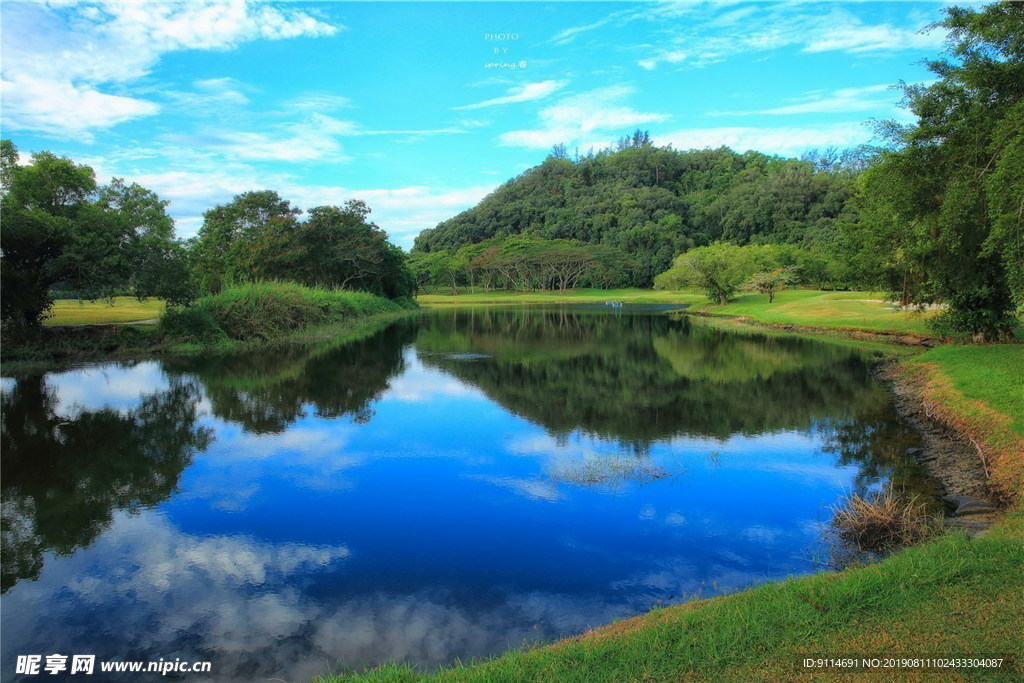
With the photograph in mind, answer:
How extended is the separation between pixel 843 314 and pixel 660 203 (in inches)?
3507

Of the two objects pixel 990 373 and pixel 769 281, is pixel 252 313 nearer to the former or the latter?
pixel 990 373

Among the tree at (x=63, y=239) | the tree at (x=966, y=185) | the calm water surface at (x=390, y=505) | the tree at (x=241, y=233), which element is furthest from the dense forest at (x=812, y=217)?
the tree at (x=241, y=233)

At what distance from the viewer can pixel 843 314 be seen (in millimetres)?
39906

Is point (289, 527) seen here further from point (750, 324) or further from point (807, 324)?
point (750, 324)

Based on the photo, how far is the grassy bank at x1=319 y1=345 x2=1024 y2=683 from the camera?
177 inches

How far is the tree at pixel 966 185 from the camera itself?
12.1 m

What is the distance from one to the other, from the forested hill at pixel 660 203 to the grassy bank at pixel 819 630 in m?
87.1

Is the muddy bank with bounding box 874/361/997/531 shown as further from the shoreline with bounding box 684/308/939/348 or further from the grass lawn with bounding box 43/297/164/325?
the grass lawn with bounding box 43/297/164/325

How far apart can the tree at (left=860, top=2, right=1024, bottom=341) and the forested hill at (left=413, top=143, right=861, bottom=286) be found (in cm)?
6767

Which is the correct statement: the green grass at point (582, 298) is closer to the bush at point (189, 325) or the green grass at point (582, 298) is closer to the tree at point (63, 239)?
the bush at point (189, 325)

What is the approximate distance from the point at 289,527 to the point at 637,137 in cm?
19461

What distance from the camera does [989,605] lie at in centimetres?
504

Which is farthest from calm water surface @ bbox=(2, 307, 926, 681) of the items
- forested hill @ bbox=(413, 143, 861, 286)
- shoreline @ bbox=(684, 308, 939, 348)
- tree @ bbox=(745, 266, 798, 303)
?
forested hill @ bbox=(413, 143, 861, 286)

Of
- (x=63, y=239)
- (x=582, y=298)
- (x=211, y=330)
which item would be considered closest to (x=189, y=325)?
(x=211, y=330)
